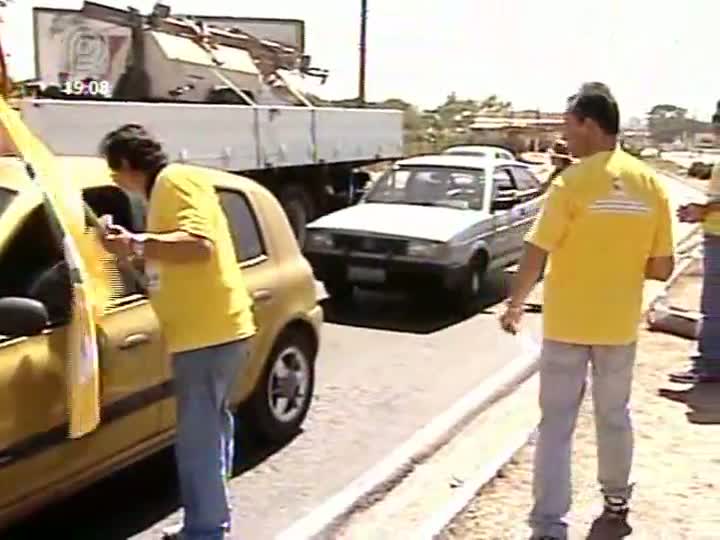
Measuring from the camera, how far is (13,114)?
175 inches

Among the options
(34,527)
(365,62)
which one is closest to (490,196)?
(34,527)

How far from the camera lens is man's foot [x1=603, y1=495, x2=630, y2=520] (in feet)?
17.0

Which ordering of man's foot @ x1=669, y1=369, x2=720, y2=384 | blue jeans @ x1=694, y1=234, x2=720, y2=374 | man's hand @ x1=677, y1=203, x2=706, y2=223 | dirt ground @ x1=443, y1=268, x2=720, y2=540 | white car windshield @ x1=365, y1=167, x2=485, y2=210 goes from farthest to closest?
white car windshield @ x1=365, y1=167, x2=485, y2=210 < man's foot @ x1=669, y1=369, x2=720, y2=384 < blue jeans @ x1=694, y1=234, x2=720, y2=374 < man's hand @ x1=677, y1=203, x2=706, y2=223 < dirt ground @ x1=443, y1=268, x2=720, y2=540

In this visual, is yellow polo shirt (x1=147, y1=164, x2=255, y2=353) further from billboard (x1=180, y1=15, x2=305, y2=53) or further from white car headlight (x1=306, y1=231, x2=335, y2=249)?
billboard (x1=180, y1=15, x2=305, y2=53)

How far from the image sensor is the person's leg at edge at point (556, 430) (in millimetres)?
4797

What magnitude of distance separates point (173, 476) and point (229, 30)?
1392 centimetres

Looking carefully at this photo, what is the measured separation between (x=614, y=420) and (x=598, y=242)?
84 centimetres

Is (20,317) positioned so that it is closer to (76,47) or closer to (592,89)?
(592,89)

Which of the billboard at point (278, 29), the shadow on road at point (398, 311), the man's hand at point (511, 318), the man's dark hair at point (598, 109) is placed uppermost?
the billboard at point (278, 29)

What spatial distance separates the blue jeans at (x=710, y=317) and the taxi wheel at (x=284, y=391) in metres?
2.83

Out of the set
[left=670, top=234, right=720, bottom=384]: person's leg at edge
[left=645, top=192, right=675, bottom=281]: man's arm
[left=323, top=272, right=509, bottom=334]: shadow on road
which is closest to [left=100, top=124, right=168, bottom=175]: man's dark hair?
[left=645, top=192, right=675, bottom=281]: man's arm

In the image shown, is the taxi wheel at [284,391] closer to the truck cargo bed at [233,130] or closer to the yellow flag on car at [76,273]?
the yellow flag on car at [76,273]
